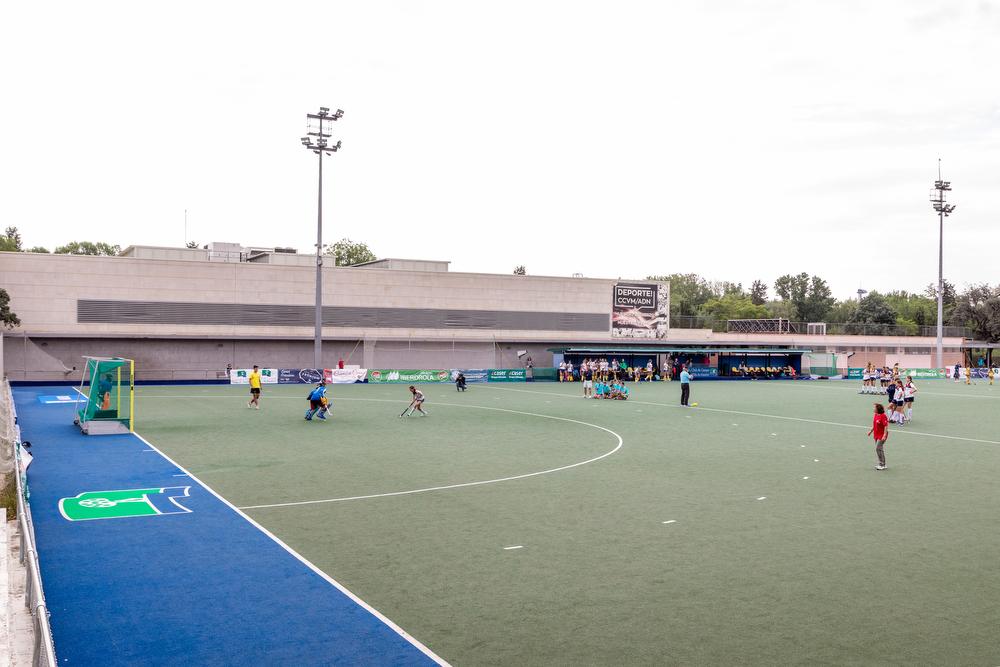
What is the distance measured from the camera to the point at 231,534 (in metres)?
13.3

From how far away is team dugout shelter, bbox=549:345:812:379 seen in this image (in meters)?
64.8

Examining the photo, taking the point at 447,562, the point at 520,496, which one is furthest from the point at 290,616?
the point at 520,496

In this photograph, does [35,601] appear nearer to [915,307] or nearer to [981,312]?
[981,312]

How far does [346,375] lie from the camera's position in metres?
55.7

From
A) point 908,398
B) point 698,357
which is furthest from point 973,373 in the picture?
point 908,398

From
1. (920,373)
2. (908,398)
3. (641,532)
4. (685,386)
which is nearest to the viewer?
(641,532)

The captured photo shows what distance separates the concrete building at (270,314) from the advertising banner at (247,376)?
532 cm

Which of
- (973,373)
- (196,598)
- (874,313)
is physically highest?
(874,313)

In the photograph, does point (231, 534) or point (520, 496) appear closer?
point (231, 534)

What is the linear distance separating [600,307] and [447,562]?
199ft

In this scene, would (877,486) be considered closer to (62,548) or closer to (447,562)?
(447,562)

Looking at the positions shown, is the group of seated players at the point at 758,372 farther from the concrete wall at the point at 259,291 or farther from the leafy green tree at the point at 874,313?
the leafy green tree at the point at 874,313

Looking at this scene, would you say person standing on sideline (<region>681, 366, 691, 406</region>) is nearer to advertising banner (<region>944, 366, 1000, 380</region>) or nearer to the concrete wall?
the concrete wall

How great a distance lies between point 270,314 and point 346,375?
856 cm
